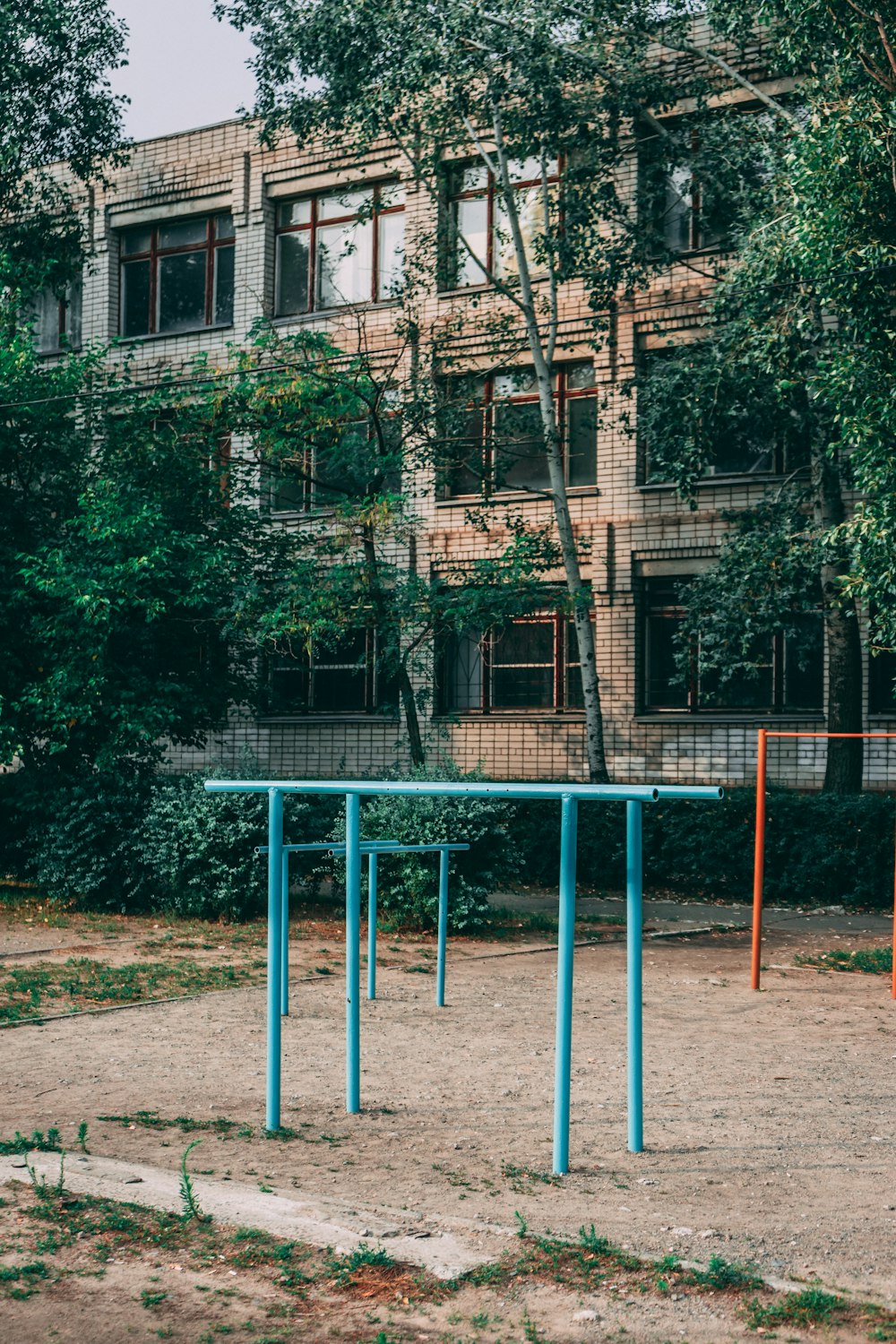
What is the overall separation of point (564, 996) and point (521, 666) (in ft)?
63.3

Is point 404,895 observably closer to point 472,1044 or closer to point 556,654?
point 472,1044

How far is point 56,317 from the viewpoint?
31484 mm

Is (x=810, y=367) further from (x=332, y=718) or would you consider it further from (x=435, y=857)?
(x=332, y=718)

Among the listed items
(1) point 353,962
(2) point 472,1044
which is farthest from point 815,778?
(1) point 353,962

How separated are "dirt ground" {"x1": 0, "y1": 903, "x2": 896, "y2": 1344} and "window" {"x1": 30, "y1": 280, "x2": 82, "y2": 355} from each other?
22365 mm

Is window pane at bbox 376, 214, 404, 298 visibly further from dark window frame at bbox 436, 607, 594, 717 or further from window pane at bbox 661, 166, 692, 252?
dark window frame at bbox 436, 607, 594, 717

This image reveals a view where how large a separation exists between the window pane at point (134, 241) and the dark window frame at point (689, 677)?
42.5 ft

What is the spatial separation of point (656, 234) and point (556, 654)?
6.89 m

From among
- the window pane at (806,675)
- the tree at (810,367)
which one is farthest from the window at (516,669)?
the tree at (810,367)

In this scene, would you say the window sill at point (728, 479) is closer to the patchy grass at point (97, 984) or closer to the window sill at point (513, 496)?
the window sill at point (513, 496)

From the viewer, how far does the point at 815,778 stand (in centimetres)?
2223

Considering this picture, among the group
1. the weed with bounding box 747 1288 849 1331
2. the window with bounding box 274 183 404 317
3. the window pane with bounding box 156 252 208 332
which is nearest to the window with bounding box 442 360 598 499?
the window with bounding box 274 183 404 317

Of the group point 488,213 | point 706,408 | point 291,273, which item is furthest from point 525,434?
point 291,273

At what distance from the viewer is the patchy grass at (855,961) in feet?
40.9
